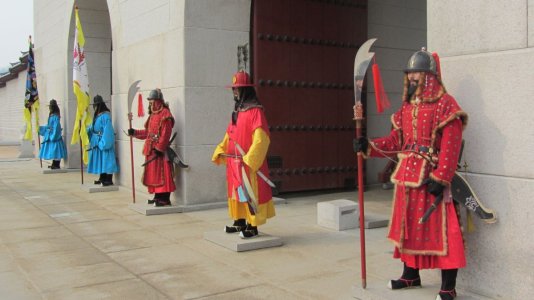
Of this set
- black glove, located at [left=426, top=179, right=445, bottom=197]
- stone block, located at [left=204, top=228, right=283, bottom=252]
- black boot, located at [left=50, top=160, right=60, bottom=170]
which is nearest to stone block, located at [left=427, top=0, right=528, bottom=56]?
black glove, located at [left=426, top=179, right=445, bottom=197]

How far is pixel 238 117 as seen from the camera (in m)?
5.61

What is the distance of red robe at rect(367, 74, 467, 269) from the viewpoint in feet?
11.3

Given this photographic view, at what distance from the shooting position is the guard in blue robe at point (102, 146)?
9844 mm

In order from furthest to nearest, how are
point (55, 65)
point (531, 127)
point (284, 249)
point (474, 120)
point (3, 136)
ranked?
point (3, 136) → point (55, 65) → point (284, 249) → point (474, 120) → point (531, 127)

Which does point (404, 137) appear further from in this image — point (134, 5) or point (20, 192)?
point (20, 192)

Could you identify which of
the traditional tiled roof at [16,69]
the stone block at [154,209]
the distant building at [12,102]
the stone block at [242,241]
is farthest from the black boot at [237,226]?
the distant building at [12,102]

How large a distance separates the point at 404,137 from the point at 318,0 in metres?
5.65

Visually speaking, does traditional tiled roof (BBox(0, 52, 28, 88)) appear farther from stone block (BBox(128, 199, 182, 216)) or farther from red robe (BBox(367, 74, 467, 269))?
red robe (BBox(367, 74, 467, 269))

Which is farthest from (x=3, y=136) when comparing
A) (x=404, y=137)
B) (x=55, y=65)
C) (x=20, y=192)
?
(x=404, y=137)

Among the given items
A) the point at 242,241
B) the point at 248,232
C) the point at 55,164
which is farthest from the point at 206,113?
Result: the point at 55,164

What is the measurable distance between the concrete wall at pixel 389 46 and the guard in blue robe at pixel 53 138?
7852mm

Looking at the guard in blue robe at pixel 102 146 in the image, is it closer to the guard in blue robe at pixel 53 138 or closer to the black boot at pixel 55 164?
the guard in blue robe at pixel 53 138

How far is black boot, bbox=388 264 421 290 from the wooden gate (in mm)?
4741

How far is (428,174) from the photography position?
355 centimetres
